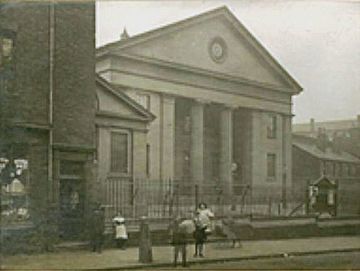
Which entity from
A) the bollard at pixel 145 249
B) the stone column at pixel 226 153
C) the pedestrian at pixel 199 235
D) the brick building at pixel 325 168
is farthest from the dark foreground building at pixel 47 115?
the brick building at pixel 325 168

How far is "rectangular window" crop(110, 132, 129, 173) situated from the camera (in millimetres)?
16609

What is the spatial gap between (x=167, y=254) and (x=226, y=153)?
3.48 meters

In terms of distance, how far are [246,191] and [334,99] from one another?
10.7 ft

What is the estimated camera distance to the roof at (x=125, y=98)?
16.6 m

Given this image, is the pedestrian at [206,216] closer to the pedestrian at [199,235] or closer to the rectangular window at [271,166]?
the pedestrian at [199,235]

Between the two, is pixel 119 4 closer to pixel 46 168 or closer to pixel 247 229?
pixel 46 168

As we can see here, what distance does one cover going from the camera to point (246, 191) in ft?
58.2

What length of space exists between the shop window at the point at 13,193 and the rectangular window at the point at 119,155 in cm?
264

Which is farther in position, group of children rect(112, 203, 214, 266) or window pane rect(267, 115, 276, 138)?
window pane rect(267, 115, 276, 138)

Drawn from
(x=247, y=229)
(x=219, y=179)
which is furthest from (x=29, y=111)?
(x=247, y=229)

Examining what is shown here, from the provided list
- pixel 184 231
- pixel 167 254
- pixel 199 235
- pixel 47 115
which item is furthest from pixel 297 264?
pixel 47 115

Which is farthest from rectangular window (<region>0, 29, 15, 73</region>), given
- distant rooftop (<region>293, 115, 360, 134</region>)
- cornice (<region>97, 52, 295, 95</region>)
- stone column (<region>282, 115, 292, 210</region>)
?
stone column (<region>282, 115, 292, 210</region>)

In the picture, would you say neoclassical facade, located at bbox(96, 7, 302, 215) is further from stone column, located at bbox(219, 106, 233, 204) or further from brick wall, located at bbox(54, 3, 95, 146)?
brick wall, located at bbox(54, 3, 95, 146)

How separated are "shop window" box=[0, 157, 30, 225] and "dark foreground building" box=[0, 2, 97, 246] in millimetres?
16
